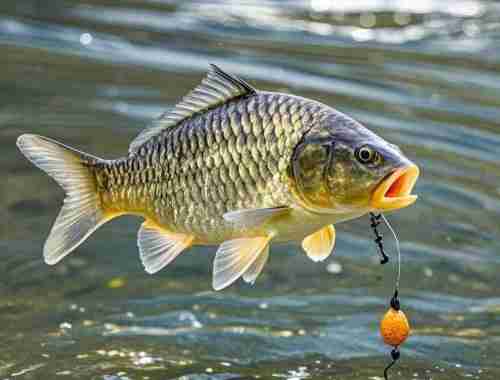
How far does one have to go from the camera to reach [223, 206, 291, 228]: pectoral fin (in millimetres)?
3295

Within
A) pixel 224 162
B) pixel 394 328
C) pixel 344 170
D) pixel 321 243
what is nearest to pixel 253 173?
pixel 224 162

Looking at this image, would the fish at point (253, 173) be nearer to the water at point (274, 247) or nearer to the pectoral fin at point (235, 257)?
the pectoral fin at point (235, 257)

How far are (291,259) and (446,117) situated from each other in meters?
2.68

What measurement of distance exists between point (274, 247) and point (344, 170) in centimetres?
283

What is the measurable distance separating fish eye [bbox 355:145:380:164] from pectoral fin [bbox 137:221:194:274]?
62 centimetres

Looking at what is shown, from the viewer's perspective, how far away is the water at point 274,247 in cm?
494

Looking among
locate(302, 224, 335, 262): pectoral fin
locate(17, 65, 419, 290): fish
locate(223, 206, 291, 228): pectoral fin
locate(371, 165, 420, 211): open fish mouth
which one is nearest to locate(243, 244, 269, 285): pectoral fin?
locate(17, 65, 419, 290): fish

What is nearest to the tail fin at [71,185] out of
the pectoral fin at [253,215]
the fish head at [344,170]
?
the pectoral fin at [253,215]

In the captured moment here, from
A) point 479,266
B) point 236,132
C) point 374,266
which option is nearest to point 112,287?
point 374,266

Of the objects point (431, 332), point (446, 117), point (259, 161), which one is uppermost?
point (259, 161)

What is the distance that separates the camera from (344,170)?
338cm

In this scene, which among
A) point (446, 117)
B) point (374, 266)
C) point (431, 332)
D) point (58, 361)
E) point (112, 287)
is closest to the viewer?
point (58, 361)

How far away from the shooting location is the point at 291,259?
6.04m

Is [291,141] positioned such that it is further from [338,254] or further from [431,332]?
[338,254]
